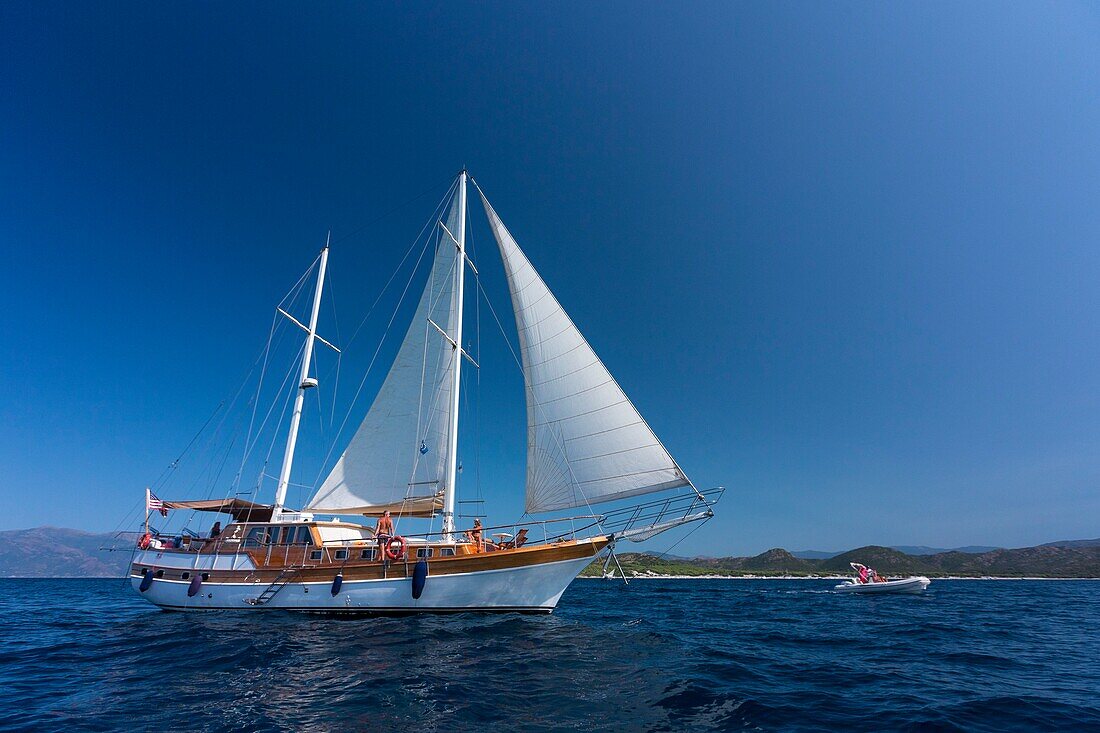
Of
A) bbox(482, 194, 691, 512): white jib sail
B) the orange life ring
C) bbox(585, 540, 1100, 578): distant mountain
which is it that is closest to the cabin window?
the orange life ring

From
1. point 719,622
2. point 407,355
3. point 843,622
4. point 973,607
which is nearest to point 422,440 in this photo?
point 407,355

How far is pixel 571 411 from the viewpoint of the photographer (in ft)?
60.8

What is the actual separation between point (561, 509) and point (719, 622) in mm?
9465

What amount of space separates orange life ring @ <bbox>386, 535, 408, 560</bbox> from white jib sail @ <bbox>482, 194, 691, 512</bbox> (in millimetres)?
5449

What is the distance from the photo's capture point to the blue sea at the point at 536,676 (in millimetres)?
7734

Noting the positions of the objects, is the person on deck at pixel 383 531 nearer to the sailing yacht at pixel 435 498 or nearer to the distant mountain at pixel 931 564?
the sailing yacht at pixel 435 498

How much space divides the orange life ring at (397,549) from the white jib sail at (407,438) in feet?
11.2

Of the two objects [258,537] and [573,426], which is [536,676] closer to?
[573,426]

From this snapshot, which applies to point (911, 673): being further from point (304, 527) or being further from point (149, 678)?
point (304, 527)

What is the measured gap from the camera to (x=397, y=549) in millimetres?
18938

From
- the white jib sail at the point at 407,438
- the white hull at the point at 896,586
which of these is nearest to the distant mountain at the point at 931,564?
the white hull at the point at 896,586

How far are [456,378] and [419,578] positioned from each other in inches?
379

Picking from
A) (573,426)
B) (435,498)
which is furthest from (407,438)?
(573,426)

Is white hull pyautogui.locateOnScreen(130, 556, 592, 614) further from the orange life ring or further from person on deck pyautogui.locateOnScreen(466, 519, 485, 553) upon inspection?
person on deck pyautogui.locateOnScreen(466, 519, 485, 553)
